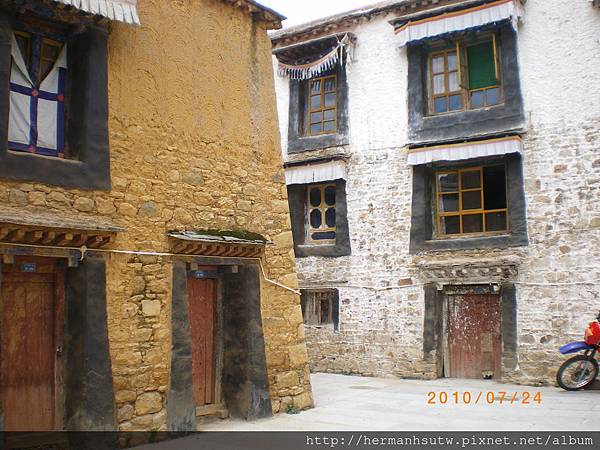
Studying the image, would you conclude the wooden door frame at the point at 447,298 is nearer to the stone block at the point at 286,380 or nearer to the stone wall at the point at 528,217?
the stone wall at the point at 528,217

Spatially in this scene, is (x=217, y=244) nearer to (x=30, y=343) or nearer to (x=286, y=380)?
(x=286, y=380)

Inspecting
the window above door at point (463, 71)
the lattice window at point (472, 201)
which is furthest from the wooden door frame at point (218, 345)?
the window above door at point (463, 71)

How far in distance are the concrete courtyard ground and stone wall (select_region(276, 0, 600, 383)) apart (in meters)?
1.32

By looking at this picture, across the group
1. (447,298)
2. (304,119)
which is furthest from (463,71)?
(447,298)

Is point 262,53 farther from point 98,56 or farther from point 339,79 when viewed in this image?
point 339,79

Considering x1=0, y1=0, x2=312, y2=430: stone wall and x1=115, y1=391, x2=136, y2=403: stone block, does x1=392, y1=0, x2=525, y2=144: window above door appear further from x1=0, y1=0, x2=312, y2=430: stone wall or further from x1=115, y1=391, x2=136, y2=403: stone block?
x1=115, y1=391, x2=136, y2=403: stone block

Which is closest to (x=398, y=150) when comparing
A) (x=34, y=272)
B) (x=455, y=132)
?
(x=455, y=132)

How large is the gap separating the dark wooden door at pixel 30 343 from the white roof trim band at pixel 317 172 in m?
8.20

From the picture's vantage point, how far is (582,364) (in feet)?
35.9

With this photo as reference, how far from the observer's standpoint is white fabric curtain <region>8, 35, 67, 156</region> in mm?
6656

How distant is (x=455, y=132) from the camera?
42.7 feet

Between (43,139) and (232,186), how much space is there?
2639 mm

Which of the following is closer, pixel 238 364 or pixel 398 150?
pixel 238 364
